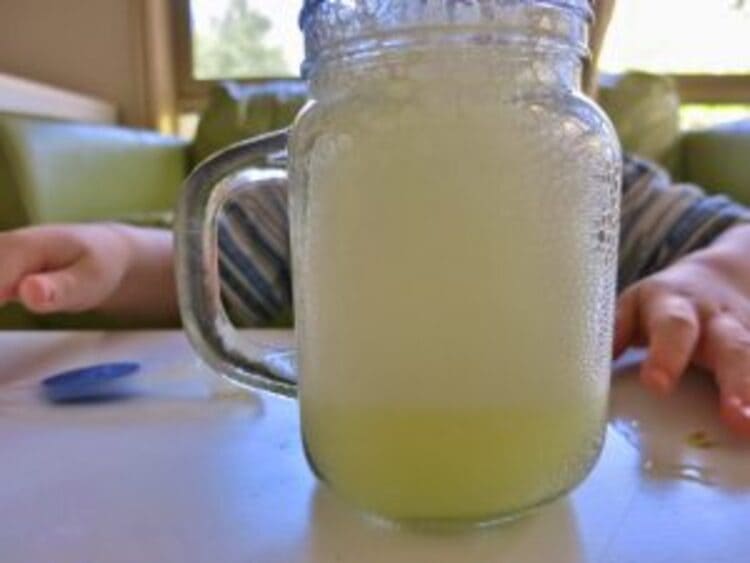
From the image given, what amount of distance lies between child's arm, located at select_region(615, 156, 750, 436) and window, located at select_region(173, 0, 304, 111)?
52.7 inches

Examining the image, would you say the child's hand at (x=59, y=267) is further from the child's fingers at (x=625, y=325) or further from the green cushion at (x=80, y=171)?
the green cushion at (x=80, y=171)

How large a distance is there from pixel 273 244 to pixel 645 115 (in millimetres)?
965

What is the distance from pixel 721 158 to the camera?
4.30 feet

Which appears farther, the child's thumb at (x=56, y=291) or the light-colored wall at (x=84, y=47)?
the light-colored wall at (x=84, y=47)

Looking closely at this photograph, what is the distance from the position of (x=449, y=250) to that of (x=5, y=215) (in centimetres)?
85

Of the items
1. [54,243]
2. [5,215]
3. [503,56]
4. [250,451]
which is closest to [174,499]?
[250,451]

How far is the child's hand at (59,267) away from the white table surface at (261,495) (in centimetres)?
7

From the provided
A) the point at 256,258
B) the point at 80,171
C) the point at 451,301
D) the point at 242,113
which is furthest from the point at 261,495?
the point at 242,113

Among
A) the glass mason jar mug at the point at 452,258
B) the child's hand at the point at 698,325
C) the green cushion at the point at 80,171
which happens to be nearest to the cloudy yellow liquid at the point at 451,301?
the glass mason jar mug at the point at 452,258

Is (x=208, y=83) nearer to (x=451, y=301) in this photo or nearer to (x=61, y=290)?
(x=61, y=290)

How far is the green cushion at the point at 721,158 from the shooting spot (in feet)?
4.07

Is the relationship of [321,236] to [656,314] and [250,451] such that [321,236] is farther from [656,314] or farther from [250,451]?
[656,314]

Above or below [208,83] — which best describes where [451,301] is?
above

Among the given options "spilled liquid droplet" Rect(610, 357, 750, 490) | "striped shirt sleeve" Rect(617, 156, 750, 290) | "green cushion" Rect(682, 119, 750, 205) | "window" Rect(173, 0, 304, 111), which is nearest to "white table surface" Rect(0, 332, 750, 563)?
"spilled liquid droplet" Rect(610, 357, 750, 490)
